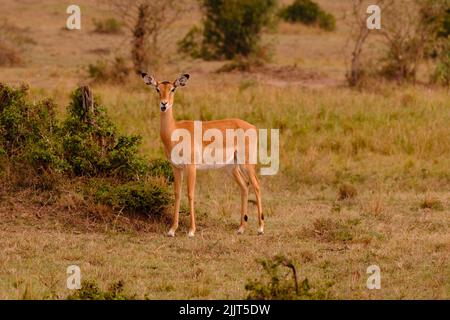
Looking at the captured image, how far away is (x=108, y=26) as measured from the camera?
25688mm

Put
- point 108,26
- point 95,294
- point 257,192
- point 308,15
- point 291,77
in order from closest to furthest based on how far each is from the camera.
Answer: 1. point 95,294
2. point 257,192
3. point 291,77
4. point 108,26
5. point 308,15

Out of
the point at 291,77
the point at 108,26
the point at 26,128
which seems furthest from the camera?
the point at 108,26

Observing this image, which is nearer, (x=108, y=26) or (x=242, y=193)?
(x=242, y=193)

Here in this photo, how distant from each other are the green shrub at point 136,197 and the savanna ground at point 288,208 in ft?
0.55

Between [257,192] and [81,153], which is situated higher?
[81,153]

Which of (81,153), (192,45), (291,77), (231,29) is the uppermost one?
(231,29)

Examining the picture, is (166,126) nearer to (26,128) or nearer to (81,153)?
(81,153)

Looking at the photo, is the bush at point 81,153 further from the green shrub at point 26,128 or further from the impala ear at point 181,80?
the impala ear at point 181,80

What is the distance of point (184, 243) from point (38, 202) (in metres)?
1.84

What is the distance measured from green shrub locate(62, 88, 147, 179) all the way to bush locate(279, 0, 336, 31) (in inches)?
712

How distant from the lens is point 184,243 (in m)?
8.83

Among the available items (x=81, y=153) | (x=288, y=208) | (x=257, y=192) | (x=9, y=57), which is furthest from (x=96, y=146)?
(x=9, y=57)

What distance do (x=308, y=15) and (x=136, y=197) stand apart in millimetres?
19239
